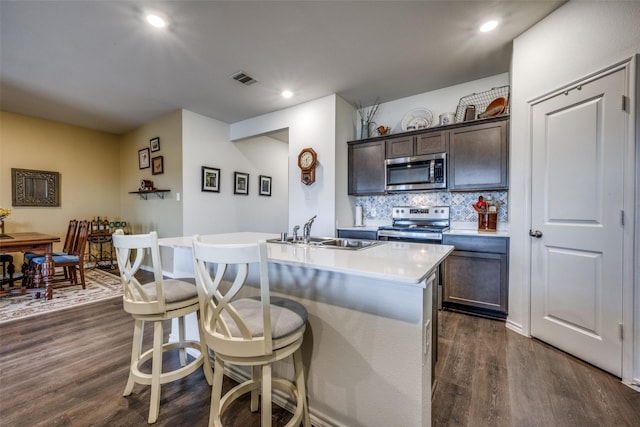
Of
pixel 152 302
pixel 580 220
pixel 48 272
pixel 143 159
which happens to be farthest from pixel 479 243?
pixel 143 159

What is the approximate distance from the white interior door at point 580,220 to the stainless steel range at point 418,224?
36.3 inches

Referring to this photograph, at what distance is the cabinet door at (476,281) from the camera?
2.63 meters

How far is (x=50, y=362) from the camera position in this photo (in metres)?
1.99

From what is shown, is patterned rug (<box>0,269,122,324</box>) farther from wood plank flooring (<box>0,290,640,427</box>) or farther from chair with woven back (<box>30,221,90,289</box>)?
wood plank flooring (<box>0,290,640,427</box>)

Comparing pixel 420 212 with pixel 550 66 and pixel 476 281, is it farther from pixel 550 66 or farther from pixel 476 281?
pixel 550 66

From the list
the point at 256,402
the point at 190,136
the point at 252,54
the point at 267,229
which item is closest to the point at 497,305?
the point at 256,402

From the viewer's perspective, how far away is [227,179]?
4836 millimetres

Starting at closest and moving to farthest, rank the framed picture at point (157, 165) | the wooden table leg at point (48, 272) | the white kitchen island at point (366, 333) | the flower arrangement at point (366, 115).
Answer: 1. the white kitchen island at point (366, 333)
2. the wooden table leg at point (48, 272)
3. the flower arrangement at point (366, 115)
4. the framed picture at point (157, 165)

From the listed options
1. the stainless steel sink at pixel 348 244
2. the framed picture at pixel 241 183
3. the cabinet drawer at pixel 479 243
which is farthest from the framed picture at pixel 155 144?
the cabinet drawer at pixel 479 243

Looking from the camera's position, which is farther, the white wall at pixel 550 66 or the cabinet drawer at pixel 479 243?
the cabinet drawer at pixel 479 243

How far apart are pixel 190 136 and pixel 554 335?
4.97 metres

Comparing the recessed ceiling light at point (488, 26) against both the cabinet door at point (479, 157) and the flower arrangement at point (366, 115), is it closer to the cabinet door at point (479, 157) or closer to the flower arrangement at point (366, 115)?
the cabinet door at point (479, 157)

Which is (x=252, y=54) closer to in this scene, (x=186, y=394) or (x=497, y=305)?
(x=186, y=394)

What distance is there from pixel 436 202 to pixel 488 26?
6.21 feet
